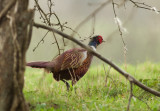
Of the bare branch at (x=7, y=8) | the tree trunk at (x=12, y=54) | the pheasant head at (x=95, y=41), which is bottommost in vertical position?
the tree trunk at (x=12, y=54)

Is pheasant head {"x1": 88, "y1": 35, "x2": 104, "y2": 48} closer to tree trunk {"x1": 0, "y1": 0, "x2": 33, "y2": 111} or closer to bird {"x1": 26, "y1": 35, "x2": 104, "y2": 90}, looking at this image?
bird {"x1": 26, "y1": 35, "x2": 104, "y2": 90}

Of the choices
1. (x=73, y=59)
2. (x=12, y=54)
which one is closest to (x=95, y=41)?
(x=73, y=59)

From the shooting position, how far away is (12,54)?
2.52 metres

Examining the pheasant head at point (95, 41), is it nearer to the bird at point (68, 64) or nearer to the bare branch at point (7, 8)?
the bird at point (68, 64)

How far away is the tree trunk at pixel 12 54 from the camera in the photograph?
2488mm

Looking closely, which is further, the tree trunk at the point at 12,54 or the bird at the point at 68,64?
the bird at the point at 68,64

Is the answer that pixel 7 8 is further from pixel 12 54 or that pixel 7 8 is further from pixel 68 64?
pixel 68 64

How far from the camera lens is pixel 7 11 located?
2.49 meters

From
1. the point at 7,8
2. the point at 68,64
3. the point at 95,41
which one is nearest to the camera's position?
the point at 7,8

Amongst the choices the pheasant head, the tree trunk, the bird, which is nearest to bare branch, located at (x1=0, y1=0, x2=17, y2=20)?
the tree trunk

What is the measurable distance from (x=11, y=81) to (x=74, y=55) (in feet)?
7.64

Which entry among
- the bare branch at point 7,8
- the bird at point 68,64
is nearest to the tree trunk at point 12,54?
the bare branch at point 7,8

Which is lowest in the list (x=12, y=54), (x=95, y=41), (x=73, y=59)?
(x=12, y=54)

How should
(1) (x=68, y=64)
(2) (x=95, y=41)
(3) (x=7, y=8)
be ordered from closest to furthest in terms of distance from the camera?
(3) (x=7, y=8) < (1) (x=68, y=64) < (2) (x=95, y=41)
